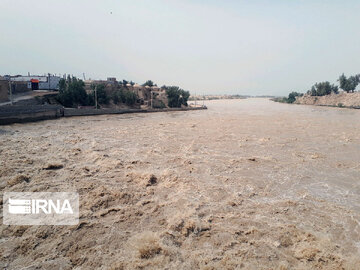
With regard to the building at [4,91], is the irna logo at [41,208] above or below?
below

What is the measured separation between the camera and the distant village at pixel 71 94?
76.8 feet

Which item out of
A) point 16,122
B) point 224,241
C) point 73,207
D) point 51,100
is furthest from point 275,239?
point 51,100

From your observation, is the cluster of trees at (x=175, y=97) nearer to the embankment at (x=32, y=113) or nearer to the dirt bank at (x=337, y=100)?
the embankment at (x=32, y=113)

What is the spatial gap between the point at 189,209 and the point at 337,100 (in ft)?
215

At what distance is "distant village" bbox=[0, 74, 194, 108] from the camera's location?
2339 centimetres

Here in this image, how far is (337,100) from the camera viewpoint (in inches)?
2222

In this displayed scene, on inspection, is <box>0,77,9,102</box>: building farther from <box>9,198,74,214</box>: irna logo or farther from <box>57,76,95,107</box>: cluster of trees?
<box>9,198,74,214</box>: irna logo

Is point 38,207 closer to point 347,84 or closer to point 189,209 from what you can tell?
point 189,209

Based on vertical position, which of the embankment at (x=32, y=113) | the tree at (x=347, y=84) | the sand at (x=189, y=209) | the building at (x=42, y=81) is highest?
the tree at (x=347, y=84)

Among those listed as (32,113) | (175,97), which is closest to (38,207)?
(32,113)

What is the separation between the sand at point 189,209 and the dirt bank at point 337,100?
2076 inches

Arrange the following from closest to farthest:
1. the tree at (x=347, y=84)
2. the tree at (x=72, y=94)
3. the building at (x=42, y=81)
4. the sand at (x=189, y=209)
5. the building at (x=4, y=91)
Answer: the sand at (x=189, y=209) < the building at (x=4, y=91) < the tree at (x=72, y=94) < the building at (x=42, y=81) < the tree at (x=347, y=84)

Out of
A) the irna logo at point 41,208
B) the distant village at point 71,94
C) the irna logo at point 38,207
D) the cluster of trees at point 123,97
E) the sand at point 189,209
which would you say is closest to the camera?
the sand at point 189,209

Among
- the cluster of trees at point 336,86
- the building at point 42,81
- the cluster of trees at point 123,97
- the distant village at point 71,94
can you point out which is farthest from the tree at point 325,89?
the building at point 42,81
